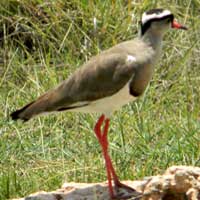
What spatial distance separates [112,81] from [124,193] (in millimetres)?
699

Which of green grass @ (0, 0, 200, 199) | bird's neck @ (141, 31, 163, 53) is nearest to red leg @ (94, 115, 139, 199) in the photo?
green grass @ (0, 0, 200, 199)

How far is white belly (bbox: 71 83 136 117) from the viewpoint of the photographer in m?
5.50

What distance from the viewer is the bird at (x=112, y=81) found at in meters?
5.48

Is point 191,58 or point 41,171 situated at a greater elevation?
point 191,58

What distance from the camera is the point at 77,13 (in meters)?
8.40

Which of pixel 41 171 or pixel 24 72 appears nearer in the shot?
pixel 41 171

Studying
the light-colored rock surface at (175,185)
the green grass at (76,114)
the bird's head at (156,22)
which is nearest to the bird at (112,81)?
the bird's head at (156,22)

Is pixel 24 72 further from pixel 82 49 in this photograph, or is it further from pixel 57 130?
pixel 57 130

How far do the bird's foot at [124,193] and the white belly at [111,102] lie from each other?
0.47 m

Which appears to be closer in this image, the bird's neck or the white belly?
the white belly

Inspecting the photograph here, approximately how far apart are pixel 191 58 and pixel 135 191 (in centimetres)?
293

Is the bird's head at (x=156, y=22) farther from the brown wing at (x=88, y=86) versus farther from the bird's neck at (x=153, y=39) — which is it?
the brown wing at (x=88, y=86)

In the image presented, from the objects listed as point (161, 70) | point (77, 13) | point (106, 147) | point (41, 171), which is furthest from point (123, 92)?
point (77, 13)

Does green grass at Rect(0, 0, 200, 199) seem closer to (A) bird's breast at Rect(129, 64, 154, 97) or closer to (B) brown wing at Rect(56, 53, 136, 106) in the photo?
(B) brown wing at Rect(56, 53, 136, 106)
